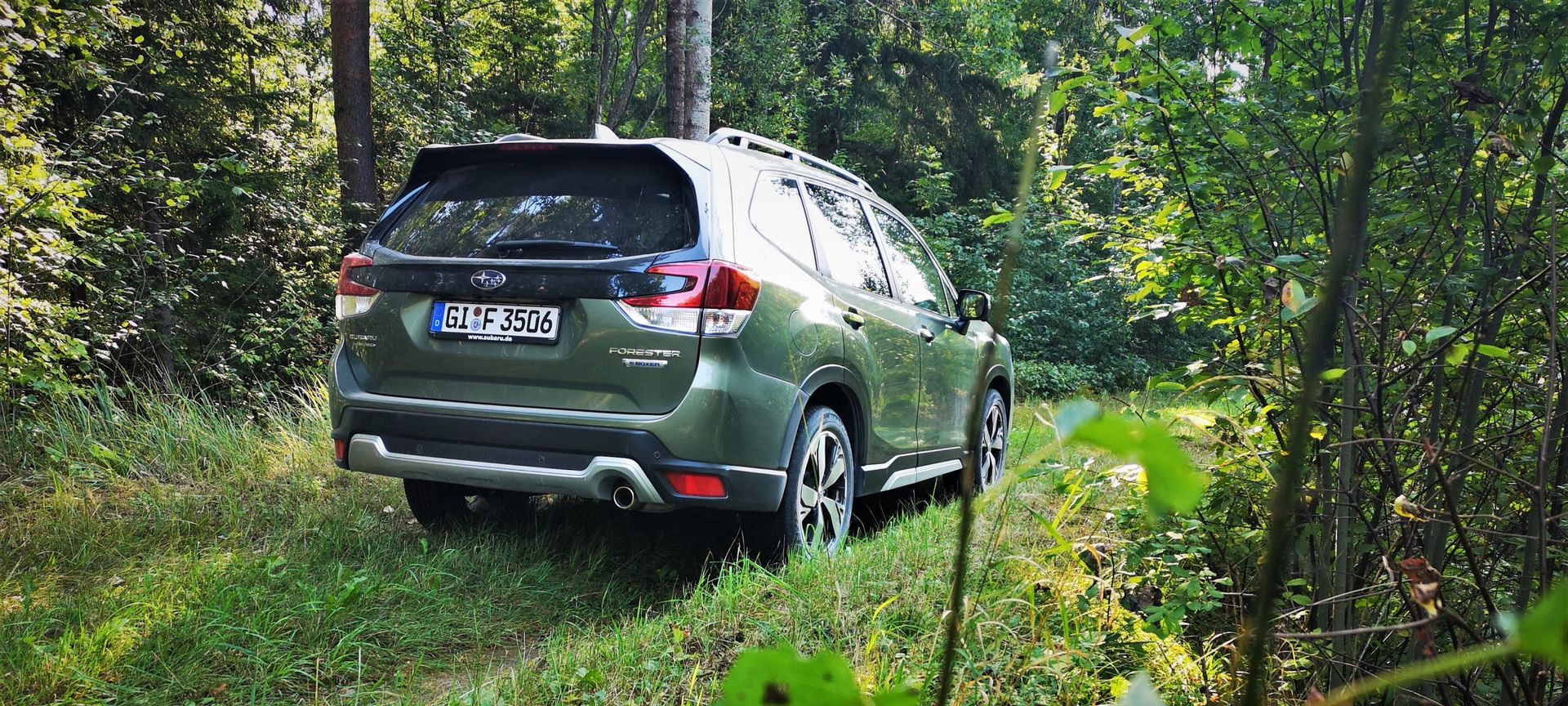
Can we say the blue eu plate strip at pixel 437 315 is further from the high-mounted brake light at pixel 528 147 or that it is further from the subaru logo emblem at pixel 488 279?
the high-mounted brake light at pixel 528 147

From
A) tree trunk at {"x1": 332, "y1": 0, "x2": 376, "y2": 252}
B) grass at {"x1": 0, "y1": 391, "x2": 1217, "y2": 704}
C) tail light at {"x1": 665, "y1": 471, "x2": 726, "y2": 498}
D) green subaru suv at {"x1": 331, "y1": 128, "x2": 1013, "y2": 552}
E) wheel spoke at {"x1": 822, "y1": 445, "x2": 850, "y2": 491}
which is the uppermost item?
tree trunk at {"x1": 332, "y1": 0, "x2": 376, "y2": 252}

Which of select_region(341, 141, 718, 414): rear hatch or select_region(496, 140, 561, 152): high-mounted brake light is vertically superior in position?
select_region(496, 140, 561, 152): high-mounted brake light

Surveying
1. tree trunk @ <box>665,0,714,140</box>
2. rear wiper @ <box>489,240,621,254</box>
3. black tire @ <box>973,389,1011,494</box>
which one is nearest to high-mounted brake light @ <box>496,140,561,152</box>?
rear wiper @ <box>489,240,621,254</box>

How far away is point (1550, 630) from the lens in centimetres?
28

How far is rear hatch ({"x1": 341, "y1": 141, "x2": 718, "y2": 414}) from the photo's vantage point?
3170 millimetres

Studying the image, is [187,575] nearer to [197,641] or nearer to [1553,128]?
[197,641]

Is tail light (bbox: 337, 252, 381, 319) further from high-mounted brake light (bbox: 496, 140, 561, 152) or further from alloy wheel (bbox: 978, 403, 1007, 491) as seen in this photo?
alloy wheel (bbox: 978, 403, 1007, 491)

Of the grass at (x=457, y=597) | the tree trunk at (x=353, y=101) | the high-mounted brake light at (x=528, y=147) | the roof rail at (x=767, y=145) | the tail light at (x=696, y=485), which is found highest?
the tree trunk at (x=353, y=101)

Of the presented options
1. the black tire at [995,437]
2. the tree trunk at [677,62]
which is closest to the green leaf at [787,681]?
the black tire at [995,437]

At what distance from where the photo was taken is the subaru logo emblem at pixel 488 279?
3275 millimetres

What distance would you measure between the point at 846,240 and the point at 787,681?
4.04 m

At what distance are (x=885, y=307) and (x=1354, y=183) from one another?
13.2ft

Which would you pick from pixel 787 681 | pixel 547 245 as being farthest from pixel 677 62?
pixel 787 681

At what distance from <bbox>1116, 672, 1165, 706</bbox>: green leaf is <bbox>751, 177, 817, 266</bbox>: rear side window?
3.25m
